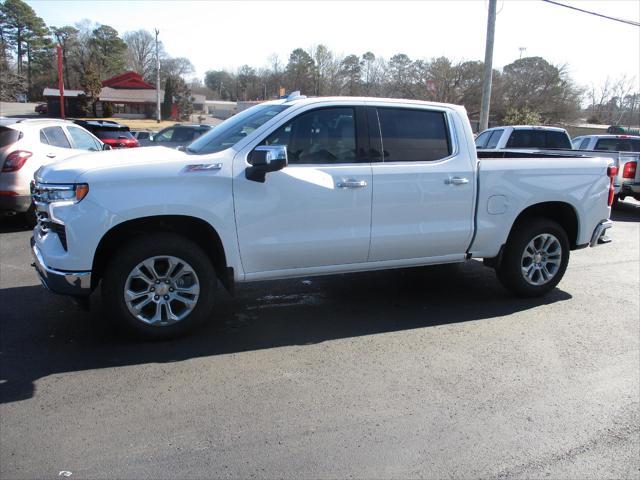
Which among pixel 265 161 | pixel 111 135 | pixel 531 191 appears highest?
pixel 111 135

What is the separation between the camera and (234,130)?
4.91 m

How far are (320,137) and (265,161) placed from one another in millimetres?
743

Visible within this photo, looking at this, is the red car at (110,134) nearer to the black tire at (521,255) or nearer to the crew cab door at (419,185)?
the crew cab door at (419,185)

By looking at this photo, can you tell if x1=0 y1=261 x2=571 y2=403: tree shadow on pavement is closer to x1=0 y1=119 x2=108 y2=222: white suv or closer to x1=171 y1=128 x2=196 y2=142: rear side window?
x1=0 y1=119 x2=108 y2=222: white suv

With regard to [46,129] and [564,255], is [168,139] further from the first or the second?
[564,255]

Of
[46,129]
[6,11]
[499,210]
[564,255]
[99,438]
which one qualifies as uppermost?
[6,11]

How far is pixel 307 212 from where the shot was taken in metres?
4.59

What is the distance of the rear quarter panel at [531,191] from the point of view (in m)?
5.35

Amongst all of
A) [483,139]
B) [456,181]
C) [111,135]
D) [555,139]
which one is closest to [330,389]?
[456,181]

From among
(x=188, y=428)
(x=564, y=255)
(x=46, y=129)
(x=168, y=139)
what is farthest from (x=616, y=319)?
(x=168, y=139)

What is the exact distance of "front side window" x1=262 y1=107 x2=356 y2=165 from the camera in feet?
15.1

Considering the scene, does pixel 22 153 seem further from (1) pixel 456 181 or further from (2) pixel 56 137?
(1) pixel 456 181

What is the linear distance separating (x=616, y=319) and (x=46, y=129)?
8.91 m

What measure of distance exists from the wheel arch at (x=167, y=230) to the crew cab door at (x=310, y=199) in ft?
0.72
